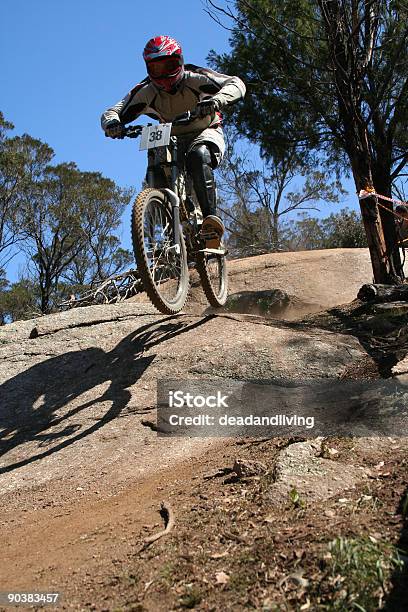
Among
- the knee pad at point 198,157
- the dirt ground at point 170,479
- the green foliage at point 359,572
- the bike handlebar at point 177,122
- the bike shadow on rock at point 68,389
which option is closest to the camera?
the green foliage at point 359,572

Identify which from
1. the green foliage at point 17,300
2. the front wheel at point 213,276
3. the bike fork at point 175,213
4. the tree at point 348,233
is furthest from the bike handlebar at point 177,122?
the green foliage at point 17,300

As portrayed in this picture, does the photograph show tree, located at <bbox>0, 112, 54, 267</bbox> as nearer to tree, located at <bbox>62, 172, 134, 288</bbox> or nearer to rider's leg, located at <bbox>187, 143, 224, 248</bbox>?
tree, located at <bbox>62, 172, 134, 288</bbox>

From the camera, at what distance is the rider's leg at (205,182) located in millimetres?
5488

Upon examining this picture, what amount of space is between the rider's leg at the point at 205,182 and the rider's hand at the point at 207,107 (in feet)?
1.26

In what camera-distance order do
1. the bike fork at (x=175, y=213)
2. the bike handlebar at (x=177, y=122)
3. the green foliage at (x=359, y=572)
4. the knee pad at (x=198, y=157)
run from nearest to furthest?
1. the green foliage at (x=359, y=572)
2. the bike fork at (x=175, y=213)
3. the bike handlebar at (x=177, y=122)
4. the knee pad at (x=198, y=157)

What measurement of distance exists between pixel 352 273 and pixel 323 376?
7.16m

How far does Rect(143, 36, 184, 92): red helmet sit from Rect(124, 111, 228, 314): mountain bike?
409 millimetres

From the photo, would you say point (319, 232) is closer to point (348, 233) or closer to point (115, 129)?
point (348, 233)

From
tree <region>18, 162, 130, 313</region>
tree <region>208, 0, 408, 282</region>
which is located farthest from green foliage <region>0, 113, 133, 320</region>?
tree <region>208, 0, 408, 282</region>

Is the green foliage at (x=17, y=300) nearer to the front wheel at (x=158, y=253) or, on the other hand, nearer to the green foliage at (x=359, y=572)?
the front wheel at (x=158, y=253)

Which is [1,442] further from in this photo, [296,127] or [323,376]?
[296,127]

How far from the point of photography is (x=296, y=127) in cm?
1034

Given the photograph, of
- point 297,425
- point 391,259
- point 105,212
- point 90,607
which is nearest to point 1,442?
point 297,425

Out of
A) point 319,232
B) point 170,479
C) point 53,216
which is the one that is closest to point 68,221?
point 53,216
